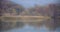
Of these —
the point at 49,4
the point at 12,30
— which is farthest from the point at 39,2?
the point at 12,30

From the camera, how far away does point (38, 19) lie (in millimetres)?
1477

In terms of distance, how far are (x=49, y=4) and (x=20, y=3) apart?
0.33 meters

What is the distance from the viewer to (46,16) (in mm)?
1488

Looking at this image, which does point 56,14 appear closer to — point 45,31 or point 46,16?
point 46,16

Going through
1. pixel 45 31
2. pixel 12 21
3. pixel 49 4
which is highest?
pixel 49 4

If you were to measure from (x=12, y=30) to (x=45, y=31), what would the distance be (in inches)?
15.0

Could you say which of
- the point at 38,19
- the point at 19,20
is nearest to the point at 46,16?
the point at 38,19

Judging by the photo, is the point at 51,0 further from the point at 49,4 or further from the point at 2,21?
the point at 2,21

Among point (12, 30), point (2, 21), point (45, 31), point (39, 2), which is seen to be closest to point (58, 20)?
point (45, 31)

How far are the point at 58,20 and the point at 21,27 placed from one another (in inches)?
17.1

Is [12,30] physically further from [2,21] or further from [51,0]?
[51,0]

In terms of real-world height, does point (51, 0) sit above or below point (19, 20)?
above

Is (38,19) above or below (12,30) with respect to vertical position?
above

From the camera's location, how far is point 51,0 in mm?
1482
